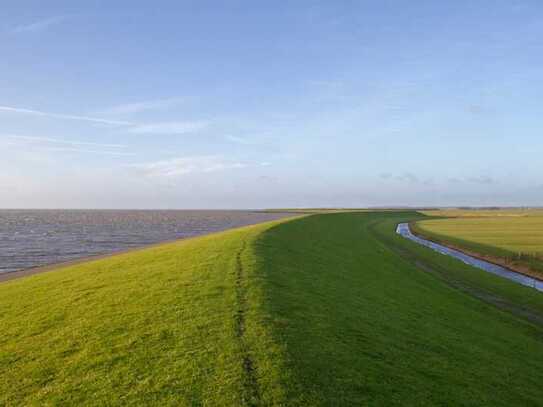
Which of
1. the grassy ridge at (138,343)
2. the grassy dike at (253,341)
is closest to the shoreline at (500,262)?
the grassy dike at (253,341)

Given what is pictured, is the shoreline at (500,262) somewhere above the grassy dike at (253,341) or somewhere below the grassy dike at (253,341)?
below

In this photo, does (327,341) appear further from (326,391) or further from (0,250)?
(0,250)

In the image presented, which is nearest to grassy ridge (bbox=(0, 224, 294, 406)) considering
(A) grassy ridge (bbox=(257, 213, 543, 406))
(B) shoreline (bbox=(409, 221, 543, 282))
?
(A) grassy ridge (bbox=(257, 213, 543, 406))

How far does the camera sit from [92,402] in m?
8.77

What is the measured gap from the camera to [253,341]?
11.4 m

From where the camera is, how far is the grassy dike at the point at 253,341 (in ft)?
30.5

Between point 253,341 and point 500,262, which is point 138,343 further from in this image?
point 500,262

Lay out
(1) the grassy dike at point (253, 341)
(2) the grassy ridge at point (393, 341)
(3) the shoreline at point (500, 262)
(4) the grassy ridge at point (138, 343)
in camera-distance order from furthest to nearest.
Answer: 1. (3) the shoreline at point (500, 262)
2. (2) the grassy ridge at point (393, 341)
3. (1) the grassy dike at point (253, 341)
4. (4) the grassy ridge at point (138, 343)

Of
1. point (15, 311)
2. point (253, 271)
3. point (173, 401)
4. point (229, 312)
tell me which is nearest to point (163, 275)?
point (253, 271)

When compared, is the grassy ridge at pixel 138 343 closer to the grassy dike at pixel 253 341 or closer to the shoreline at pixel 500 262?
the grassy dike at pixel 253 341

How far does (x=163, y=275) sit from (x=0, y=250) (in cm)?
3845

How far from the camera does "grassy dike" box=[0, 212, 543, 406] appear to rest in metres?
9.30

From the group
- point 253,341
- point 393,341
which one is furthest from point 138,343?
point 393,341

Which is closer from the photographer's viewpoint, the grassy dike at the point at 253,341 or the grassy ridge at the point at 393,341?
the grassy dike at the point at 253,341
